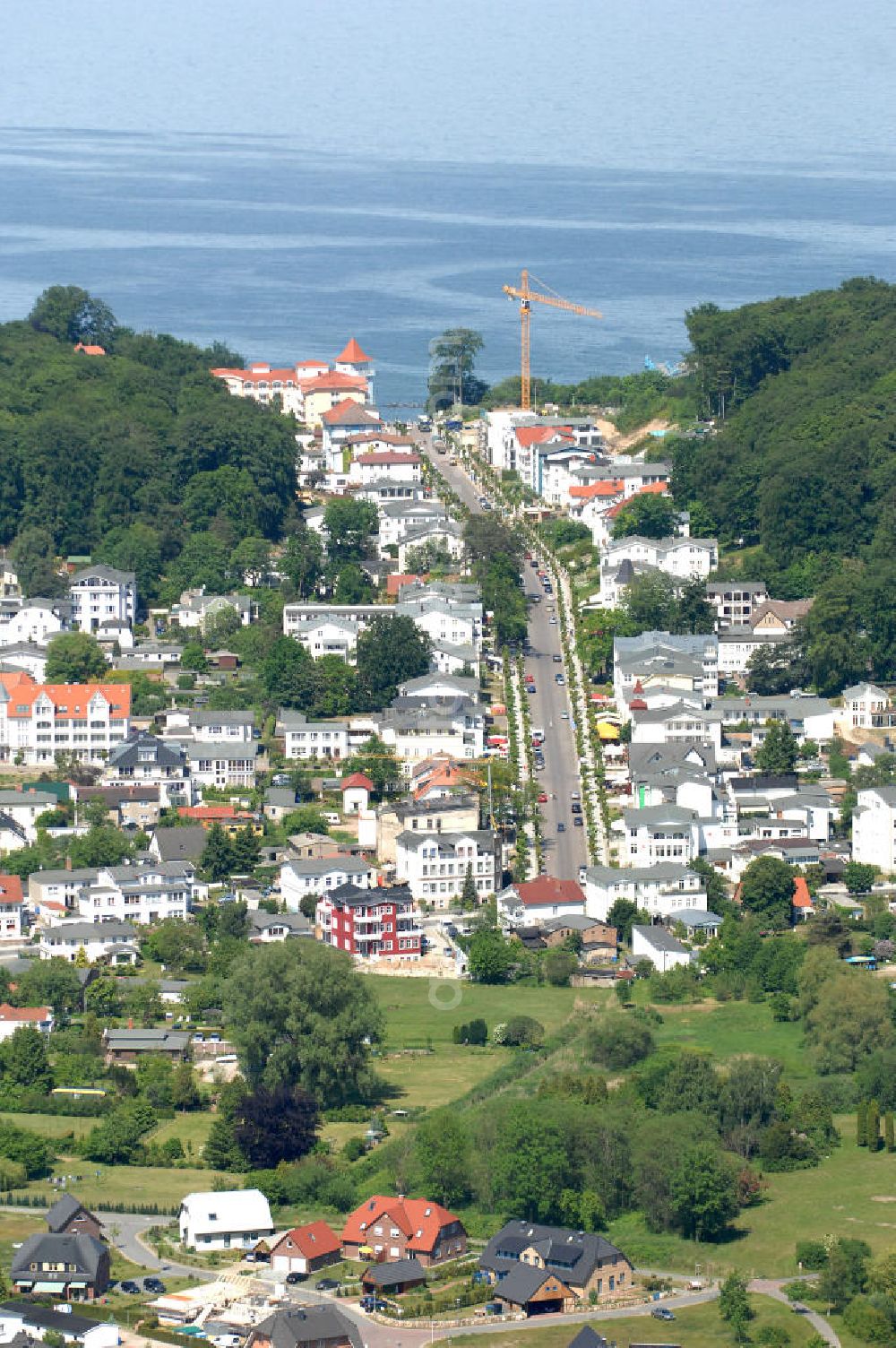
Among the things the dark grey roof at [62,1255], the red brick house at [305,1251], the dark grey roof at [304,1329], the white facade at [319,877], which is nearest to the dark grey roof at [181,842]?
the white facade at [319,877]

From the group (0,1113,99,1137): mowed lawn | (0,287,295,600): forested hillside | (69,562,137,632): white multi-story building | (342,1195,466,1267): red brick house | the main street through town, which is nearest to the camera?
(342,1195,466,1267): red brick house

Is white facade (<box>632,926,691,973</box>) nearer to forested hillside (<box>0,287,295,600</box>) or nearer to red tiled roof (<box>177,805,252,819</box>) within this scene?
red tiled roof (<box>177,805,252,819</box>)

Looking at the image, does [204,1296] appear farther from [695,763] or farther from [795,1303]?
[695,763]

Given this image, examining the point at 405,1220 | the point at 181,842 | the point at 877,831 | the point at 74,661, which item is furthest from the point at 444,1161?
the point at 74,661

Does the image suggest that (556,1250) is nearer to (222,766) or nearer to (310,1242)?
(310,1242)

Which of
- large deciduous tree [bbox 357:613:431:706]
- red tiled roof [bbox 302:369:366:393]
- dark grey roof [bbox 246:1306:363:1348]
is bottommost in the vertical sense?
dark grey roof [bbox 246:1306:363:1348]

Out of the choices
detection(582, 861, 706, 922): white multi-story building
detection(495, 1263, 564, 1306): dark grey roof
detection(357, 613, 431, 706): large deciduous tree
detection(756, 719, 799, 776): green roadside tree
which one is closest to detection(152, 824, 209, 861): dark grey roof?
detection(582, 861, 706, 922): white multi-story building
